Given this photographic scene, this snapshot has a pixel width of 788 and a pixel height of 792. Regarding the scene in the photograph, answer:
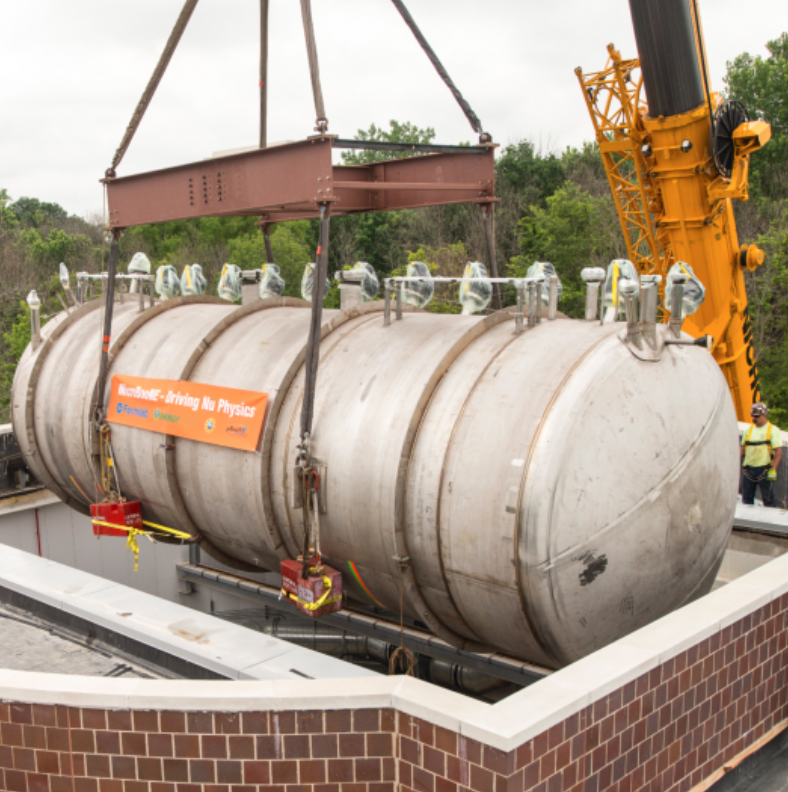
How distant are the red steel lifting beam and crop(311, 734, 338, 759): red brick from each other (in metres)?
3.36

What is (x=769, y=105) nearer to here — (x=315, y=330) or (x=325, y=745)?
(x=315, y=330)

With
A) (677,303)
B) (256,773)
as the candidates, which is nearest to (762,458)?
(677,303)

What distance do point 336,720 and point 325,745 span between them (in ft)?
0.49

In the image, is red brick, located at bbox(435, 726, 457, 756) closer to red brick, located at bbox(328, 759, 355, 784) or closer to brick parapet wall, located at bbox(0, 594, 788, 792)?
brick parapet wall, located at bbox(0, 594, 788, 792)

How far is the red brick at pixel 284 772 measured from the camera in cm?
448

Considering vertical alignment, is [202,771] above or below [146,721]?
below

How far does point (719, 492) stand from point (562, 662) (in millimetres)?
1592

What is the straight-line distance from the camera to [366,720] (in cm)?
445

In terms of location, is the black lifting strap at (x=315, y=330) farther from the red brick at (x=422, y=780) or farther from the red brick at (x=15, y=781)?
the red brick at (x=15, y=781)

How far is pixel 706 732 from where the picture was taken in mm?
5336

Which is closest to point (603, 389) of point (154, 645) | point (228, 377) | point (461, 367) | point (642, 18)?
point (461, 367)

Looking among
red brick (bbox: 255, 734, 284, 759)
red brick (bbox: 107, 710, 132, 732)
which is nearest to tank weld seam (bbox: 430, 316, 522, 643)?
red brick (bbox: 255, 734, 284, 759)

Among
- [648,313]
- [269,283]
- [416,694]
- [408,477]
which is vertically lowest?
[416,694]

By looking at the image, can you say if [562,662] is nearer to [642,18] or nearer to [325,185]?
[325,185]
